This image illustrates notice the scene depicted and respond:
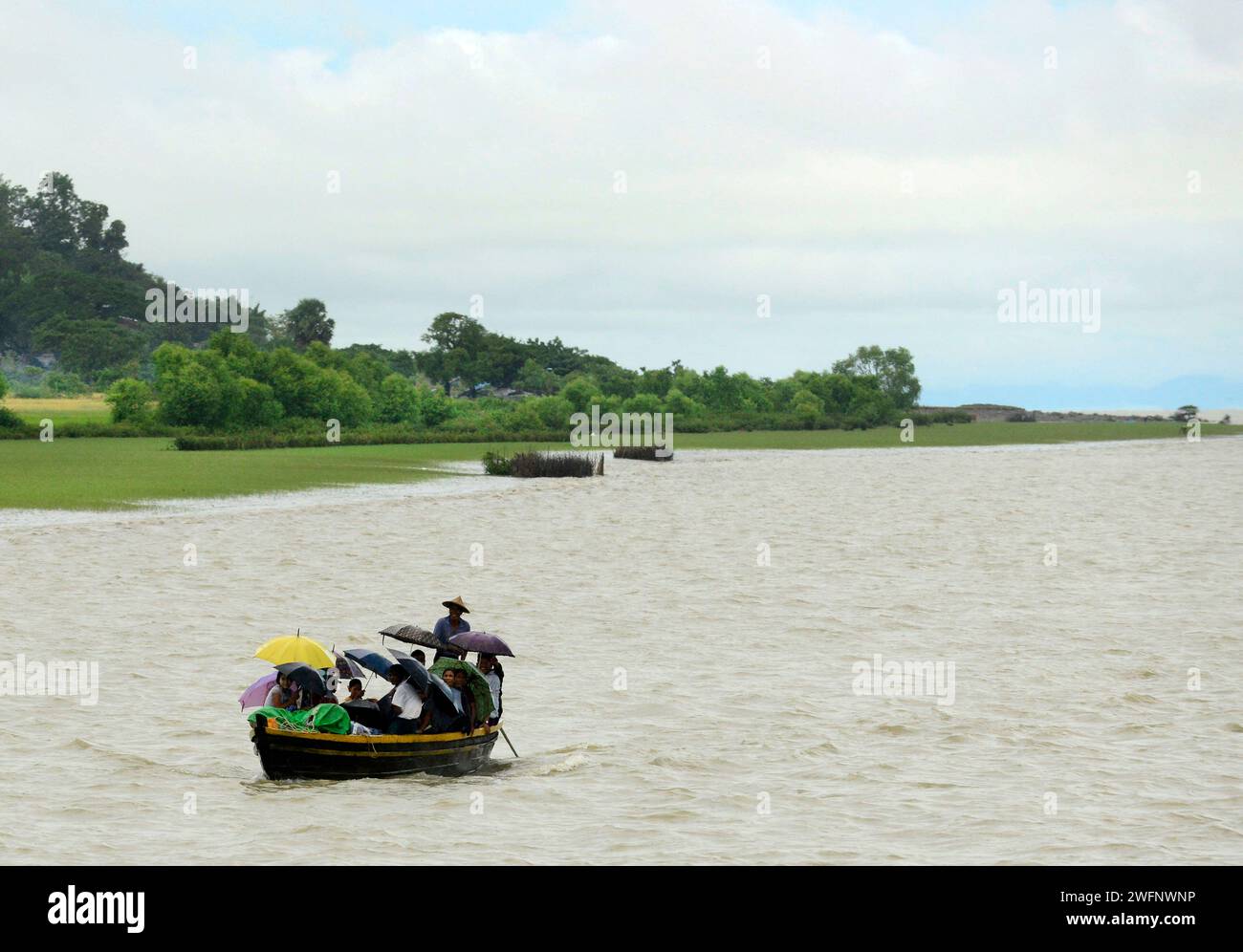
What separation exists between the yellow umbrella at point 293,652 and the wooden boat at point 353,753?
1086 mm

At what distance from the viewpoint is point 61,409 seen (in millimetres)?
121250

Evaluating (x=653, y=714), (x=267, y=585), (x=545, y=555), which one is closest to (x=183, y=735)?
(x=653, y=714)

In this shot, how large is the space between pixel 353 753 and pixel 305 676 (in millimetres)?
1158

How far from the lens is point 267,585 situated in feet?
101

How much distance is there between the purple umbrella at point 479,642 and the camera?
16516mm

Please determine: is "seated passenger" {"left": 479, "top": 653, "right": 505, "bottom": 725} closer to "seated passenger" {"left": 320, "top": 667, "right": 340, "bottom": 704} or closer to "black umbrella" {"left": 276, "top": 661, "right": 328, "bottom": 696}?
"seated passenger" {"left": 320, "top": 667, "right": 340, "bottom": 704}

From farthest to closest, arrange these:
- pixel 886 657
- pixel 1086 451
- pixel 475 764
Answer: pixel 1086 451 → pixel 886 657 → pixel 475 764

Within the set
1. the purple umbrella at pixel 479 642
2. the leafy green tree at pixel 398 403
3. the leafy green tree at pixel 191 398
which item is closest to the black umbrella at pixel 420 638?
the purple umbrella at pixel 479 642

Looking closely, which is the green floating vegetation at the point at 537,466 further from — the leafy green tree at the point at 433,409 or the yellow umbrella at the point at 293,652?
the yellow umbrella at the point at 293,652

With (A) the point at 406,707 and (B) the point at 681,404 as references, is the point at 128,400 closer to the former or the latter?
(B) the point at 681,404

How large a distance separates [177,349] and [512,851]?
326 feet

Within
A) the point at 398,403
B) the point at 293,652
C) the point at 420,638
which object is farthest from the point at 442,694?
the point at 398,403

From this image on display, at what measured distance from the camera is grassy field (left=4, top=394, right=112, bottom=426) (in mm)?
104000
